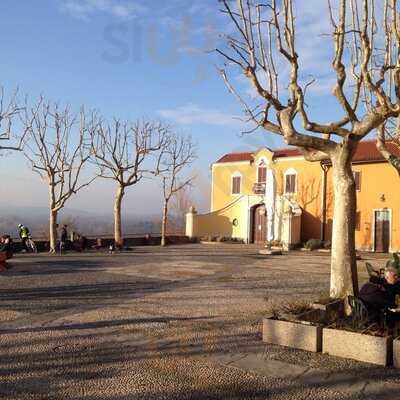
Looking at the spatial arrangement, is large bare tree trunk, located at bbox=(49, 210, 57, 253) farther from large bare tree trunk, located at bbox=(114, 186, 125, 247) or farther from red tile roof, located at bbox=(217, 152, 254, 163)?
red tile roof, located at bbox=(217, 152, 254, 163)

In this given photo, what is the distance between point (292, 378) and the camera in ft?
18.1

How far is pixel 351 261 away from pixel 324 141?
194 centimetres

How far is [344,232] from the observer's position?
7617 mm

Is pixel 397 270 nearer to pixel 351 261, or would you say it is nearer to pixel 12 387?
pixel 351 261

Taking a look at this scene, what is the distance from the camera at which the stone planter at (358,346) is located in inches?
231

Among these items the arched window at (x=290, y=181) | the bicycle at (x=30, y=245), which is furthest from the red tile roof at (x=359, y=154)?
the bicycle at (x=30, y=245)

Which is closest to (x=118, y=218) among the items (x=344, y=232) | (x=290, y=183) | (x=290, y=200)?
(x=290, y=200)

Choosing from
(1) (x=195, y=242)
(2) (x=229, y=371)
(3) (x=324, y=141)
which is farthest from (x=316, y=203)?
(2) (x=229, y=371)

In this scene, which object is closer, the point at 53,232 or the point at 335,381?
the point at 335,381

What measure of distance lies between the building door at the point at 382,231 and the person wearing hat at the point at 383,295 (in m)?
23.5

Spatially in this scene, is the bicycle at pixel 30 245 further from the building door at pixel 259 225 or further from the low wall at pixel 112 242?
the building door at pixel 259 225

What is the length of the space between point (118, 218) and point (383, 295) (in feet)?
71.6

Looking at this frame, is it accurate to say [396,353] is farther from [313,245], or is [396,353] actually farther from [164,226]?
[164,226]

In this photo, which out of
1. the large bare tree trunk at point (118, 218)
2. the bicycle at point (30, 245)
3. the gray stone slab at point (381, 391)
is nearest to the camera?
the gray stone slab at point (381, 391)
